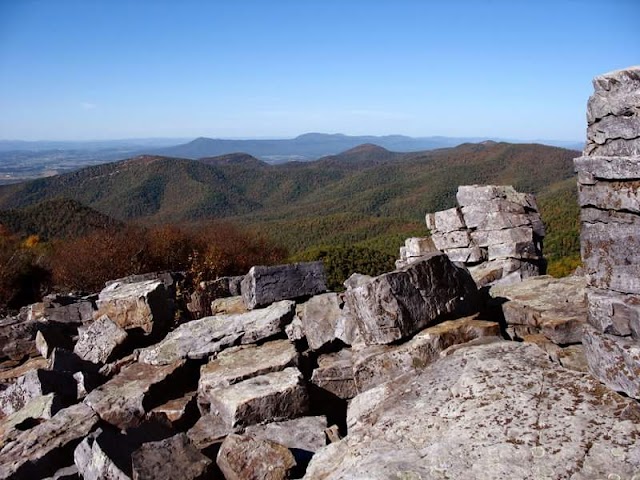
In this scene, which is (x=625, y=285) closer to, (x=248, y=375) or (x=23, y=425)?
(x=248, y=375)

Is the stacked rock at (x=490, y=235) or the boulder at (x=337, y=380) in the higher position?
the stacked rock at (x=490, y=235)

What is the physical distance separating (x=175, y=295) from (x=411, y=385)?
26.2ft

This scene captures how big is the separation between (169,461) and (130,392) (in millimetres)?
2663

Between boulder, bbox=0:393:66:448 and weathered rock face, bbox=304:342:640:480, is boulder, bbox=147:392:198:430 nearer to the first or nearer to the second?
boulder, bbox=0:393:66:448

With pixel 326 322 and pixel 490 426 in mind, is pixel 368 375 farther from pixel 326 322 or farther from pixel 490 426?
pixel 490 426

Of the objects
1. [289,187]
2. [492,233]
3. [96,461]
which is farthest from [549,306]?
[289,187]

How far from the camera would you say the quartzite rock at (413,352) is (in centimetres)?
707

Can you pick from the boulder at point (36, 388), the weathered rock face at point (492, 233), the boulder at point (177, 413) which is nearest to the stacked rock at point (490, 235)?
the weathered rock face at point (492, 233)

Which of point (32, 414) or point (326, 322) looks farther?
point (326, 322)

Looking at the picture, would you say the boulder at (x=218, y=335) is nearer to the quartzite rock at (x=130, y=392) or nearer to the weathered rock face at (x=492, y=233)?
the quartzite rock at (x=130, y=392)

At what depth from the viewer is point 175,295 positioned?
12867 mm

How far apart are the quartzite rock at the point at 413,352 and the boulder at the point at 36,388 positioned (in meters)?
4.87

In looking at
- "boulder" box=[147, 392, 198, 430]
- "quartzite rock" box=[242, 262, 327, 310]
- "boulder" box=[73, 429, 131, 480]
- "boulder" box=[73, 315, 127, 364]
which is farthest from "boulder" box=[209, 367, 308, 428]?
"boulder" box=[73, 315, 127, 364]

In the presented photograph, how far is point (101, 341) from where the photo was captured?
Result: 993 centimetres
